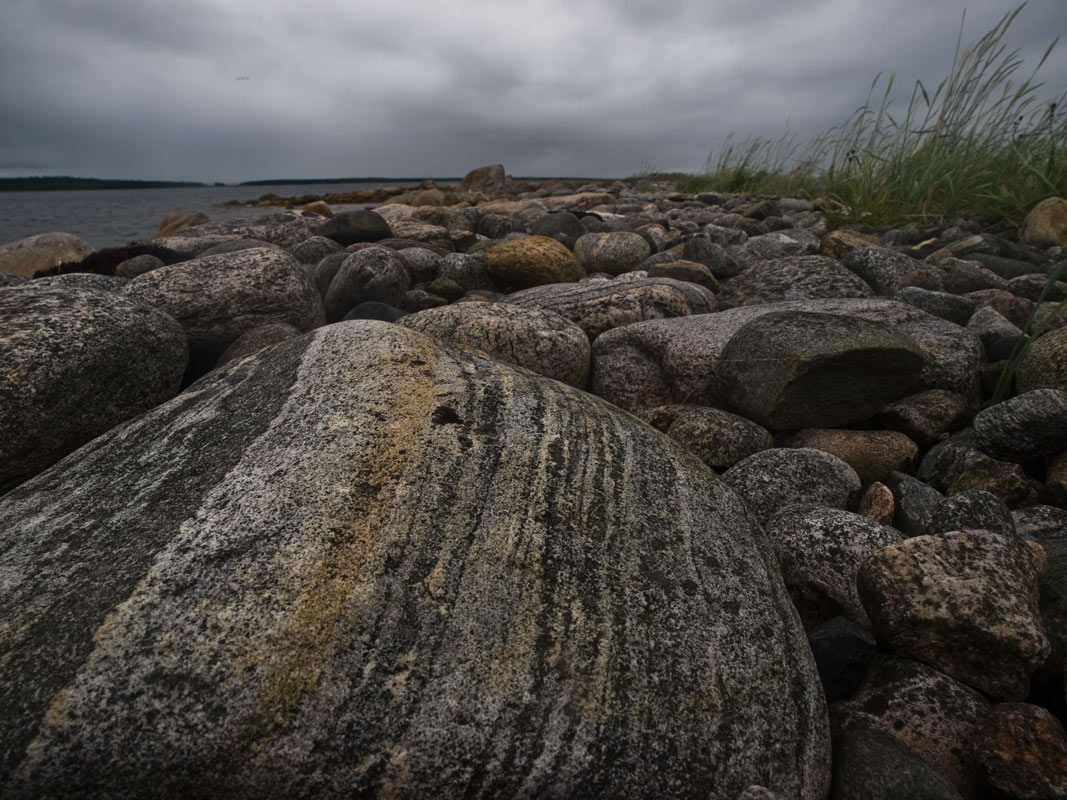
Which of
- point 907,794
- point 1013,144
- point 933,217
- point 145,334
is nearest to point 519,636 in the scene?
point 907,794

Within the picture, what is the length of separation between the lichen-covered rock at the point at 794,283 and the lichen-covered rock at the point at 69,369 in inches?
169

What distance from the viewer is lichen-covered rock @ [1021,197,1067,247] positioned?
23.6 feet

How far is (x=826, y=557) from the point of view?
6.59 ft

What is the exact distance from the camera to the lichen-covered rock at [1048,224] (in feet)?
23.6

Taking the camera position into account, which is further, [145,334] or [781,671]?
[145,334]

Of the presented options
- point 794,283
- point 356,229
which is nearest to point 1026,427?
point 794,283

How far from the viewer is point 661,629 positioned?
145 cm

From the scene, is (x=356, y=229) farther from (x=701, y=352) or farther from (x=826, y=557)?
(x=826, y=557)

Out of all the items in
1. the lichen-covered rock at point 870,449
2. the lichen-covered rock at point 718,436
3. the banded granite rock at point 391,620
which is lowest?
the lichen-covered rock at point 870,449

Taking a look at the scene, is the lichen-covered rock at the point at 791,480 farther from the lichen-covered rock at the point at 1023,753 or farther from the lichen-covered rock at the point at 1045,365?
the lichen-covered rock at the point at 1045,365

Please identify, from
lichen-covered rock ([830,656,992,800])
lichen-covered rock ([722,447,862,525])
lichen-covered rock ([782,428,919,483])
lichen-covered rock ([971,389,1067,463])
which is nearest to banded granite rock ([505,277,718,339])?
lichen-covered rock ([782,428,919,483])

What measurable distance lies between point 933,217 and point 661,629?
393 inches

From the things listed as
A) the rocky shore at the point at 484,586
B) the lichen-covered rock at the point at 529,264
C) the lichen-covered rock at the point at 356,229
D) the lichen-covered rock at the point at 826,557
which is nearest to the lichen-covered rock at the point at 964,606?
the rocky shore at the point at 484,586

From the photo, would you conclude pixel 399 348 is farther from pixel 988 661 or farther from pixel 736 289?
pixel 736 289
